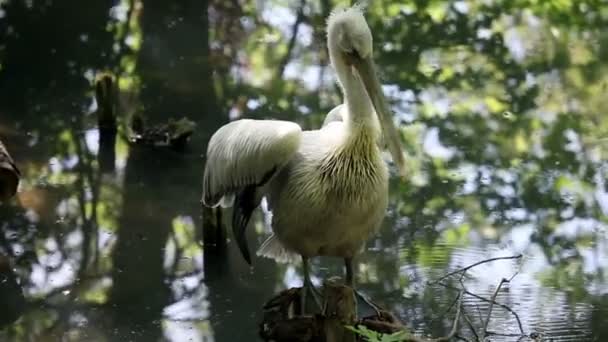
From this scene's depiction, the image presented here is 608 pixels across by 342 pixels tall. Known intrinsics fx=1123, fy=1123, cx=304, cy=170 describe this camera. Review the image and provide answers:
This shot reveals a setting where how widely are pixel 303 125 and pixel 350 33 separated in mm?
3483

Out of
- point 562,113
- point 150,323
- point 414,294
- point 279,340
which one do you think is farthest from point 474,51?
point 279,340

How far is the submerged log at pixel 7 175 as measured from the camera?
16.4 feet

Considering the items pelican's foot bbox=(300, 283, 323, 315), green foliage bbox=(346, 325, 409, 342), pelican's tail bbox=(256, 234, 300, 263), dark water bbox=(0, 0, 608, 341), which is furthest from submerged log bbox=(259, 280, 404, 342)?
dark water bbox=(0, 0, 608, 341)

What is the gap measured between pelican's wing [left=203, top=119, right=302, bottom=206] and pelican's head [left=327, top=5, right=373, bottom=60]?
0.41 m

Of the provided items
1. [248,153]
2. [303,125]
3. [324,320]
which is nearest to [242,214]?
[248,153]

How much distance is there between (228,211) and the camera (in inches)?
275

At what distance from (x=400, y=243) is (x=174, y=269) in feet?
4.39

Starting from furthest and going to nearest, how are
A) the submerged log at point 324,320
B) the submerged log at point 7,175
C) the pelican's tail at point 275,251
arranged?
1. the pelican's tail at point 275,251
2. the submerged log at point 7,175
3. the submerged log at point 324,320

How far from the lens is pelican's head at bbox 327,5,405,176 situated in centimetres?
468

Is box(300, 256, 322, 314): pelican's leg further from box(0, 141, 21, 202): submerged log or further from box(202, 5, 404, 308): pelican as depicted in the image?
box(0, 141, 21, 202): submerged log

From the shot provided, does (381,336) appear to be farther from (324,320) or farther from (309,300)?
(309,300)

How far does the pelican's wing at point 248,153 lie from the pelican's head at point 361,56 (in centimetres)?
37

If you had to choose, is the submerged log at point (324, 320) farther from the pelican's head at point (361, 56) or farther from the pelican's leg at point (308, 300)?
the pelican's head at point (361, 56)

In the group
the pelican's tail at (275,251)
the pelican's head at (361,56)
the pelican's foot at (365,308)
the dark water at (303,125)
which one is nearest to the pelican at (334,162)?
the pelican's head at (361,56)
